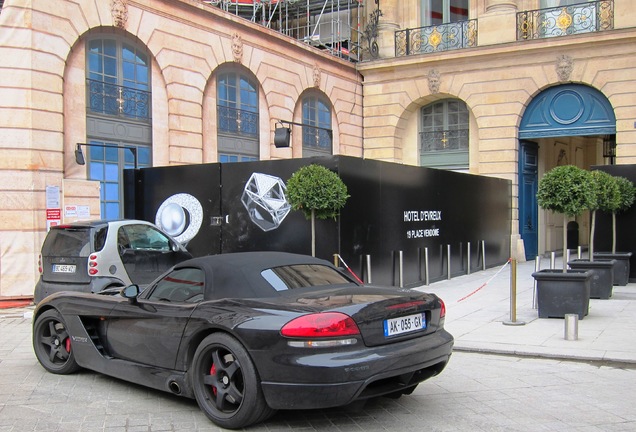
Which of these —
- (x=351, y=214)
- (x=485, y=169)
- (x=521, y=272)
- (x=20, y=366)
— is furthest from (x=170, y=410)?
(x=485, y=169)

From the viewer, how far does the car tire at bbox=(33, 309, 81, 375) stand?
21.7ft

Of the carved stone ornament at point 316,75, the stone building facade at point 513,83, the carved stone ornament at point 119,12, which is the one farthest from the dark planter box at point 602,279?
the carved stone ornament at point 316,75

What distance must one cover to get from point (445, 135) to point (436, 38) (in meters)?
3.73

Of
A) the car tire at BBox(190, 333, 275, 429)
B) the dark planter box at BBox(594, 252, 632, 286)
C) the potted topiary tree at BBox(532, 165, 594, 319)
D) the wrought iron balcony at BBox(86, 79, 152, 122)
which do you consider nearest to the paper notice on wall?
the wrought iron balcony at BBox(86, 79, 152, 122)

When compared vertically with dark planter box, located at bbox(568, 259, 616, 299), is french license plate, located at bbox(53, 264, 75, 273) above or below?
above

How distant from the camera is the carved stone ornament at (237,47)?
18484 millimetres

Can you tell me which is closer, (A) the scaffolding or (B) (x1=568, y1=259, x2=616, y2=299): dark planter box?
(B) (x1=568, y1=259, x2=616, y2=299): dark planter box

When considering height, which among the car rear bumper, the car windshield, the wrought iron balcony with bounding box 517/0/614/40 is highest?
the wrought iron balcony with bounding box 517/0/614/40

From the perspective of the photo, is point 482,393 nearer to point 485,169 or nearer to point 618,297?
point 618,297

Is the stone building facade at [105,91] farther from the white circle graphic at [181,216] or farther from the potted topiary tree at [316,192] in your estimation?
the potted topiary tree at [316,192]

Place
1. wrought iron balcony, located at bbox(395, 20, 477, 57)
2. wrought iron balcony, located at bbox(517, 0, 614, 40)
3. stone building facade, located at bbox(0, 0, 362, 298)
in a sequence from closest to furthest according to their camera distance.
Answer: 1. stone building facade, located at bbox(0, 0, 362, 298)
2. wrought iron balcony, located at bbox(517, 0, 614, 40)
3. wrought iron balcony, located at bbox(395, 20, 477, 57)

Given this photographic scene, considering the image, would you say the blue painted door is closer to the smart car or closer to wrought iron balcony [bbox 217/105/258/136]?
wrought iron balcony [bbox 217/105/258/136]

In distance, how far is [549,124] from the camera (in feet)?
72.7

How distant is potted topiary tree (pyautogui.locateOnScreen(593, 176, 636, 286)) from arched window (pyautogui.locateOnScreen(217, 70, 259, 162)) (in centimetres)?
1028
